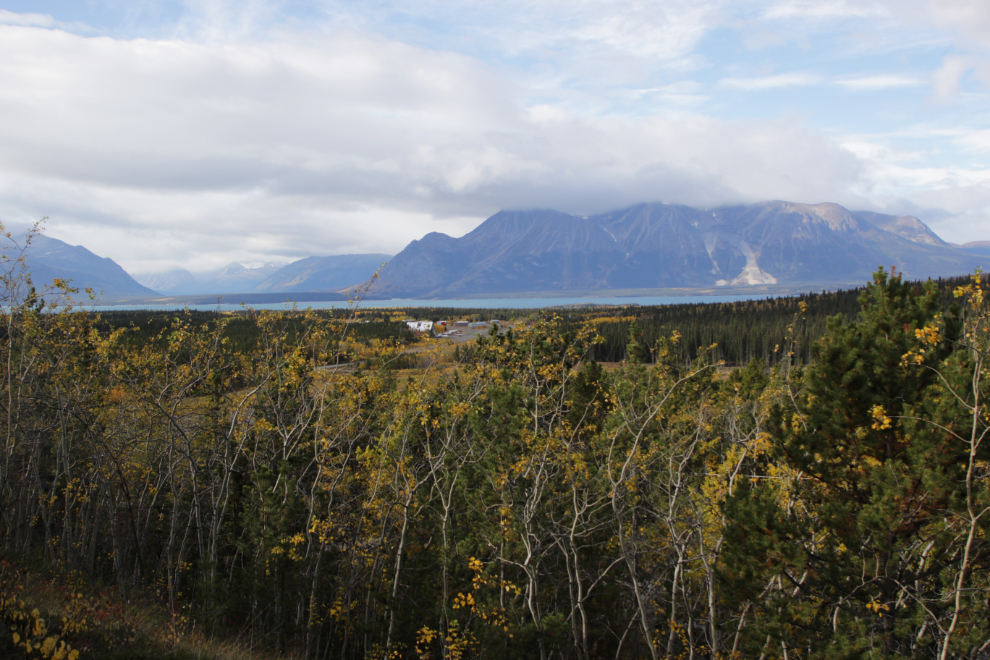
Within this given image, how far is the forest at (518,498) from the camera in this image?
35.9 feet

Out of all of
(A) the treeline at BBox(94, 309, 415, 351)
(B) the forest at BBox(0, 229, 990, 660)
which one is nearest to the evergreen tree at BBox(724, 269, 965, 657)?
(B) the forest at BBox(0, 229, 990, 660)

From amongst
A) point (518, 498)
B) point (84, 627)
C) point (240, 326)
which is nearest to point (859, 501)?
Result: point (518, 498)

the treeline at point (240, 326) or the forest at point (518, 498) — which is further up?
the treeline at point (240, 326)

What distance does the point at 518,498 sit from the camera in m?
19.5

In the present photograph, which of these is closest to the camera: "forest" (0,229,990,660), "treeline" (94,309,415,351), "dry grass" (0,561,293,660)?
"dry grass" (0,561,293,660)

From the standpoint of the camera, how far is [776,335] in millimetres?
102438

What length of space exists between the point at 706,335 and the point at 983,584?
10850 cm

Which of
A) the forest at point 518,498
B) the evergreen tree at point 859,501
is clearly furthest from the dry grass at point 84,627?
the evergreen tree at point 859,501

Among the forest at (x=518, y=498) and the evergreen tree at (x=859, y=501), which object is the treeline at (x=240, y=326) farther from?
the evergreen tree at (x=859, y=501)

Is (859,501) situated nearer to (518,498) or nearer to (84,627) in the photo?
(518,498)

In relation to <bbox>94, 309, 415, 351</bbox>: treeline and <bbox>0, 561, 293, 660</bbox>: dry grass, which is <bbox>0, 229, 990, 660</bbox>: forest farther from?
<bbox>94, 309, 415, 351</bbox>: treeline

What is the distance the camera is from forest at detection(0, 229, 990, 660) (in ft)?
35.9

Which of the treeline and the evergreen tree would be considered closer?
the evergreen tree

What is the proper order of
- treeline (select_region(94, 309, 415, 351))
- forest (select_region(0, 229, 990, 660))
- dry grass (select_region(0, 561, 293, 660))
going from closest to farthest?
dry grass (select_region(0, 561, 293, 660)) → forest (select_region(0, 229, 990, 660)) → treeline (select_region(94, 309, 415, 351))
